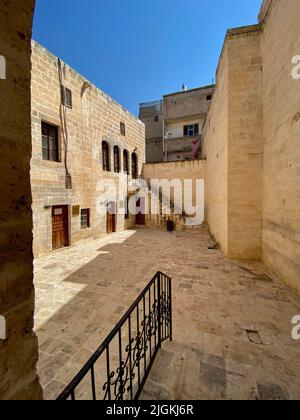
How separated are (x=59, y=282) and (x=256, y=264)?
5.71 meters

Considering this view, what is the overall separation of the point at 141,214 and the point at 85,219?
5.34 metres

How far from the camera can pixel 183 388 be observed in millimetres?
1993

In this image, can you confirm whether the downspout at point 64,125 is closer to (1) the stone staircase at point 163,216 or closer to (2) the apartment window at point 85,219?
(2) the apartment window at point 85,219

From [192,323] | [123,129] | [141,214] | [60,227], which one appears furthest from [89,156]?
[192,323]

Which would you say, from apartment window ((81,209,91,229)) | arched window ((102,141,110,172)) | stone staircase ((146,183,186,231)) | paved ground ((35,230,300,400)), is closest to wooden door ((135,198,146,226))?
stone staircase ((146,183,186,231))

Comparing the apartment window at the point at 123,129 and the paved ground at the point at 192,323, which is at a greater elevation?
the apartment window at the point at 123,129

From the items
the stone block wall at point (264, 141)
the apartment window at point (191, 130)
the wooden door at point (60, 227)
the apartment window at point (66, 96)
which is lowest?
the wooden door at point (60, 227)

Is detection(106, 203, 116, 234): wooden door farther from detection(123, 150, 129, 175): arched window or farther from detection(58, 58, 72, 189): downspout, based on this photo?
detection(58, 58, 72, 189): downspout

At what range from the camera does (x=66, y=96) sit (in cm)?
770

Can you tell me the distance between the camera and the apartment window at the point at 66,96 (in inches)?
295

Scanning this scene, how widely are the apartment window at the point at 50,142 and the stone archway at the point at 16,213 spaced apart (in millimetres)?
6827

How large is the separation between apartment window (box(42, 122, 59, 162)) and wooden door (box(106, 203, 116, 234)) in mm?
4021

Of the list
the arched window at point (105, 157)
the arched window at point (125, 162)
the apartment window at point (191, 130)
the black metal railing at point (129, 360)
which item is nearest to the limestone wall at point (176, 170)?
the arched window at point (125, 162)
